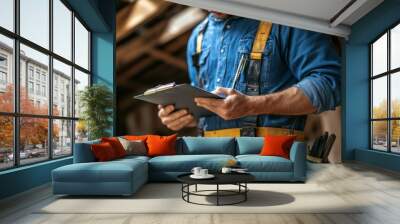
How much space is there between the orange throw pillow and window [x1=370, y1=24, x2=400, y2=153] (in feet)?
13.9

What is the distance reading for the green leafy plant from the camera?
7230 mm

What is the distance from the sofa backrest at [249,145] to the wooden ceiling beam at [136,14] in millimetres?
3067

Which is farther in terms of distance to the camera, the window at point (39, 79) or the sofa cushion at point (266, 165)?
the sofa cushion at point (266, 165)

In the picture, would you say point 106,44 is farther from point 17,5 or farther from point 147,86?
point 17,5

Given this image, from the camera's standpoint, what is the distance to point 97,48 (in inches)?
320

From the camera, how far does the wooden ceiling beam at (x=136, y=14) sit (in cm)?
751

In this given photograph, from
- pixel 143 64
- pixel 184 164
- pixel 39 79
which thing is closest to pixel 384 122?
pixel 184 164

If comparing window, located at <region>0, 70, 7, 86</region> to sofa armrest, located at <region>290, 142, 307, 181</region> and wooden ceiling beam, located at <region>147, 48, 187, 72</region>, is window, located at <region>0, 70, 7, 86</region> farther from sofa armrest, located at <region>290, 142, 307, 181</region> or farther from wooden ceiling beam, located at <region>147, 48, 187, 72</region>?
sofa armrest, located at <region>290, 142, 307, 181</region>

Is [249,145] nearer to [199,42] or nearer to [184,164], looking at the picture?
[184,164]

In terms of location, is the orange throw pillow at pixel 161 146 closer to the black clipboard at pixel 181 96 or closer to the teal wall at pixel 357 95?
the black clipboard at pixel 181 96

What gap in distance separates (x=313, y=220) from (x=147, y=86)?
15.7ft

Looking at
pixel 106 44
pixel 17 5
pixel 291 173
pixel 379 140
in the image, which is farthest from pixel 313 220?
pixel 106 44

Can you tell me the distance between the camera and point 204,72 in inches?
287

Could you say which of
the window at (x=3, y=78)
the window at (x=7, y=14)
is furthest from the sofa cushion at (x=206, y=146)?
the window at (x=7, y=14)
